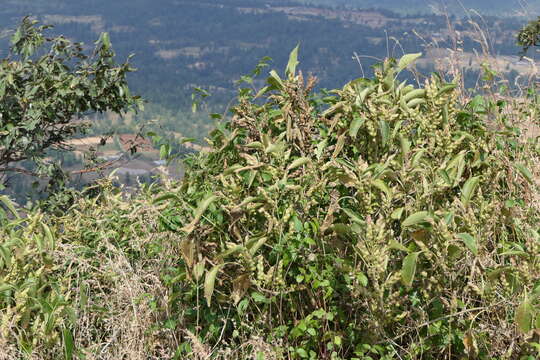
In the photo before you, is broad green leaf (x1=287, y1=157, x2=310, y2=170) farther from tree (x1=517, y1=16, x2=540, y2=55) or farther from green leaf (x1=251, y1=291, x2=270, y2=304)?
tree (x1=517, y1=16, x2=540, y2=55)

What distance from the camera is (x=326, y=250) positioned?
230 centimetres

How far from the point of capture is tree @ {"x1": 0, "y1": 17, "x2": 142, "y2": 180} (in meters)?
5.57

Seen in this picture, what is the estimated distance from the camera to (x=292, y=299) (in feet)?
7.61

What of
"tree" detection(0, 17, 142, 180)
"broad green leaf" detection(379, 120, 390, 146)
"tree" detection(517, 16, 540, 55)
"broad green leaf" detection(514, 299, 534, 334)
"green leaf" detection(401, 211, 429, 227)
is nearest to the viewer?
"broad green leaf" detection(514, 299, 534, 334)

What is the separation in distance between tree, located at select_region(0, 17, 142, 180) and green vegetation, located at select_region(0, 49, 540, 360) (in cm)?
320

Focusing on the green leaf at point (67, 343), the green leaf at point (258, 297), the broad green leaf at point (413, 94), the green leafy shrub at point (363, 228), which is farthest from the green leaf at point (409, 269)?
the green leaf at point (67, 343)

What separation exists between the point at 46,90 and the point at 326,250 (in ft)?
13.8

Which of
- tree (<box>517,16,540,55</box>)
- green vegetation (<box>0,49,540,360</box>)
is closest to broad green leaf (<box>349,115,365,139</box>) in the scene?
green vegetation (<box>0,49,540,360</box>)

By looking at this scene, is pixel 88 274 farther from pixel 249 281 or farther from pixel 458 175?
pixel 458 175

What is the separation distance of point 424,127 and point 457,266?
54cm

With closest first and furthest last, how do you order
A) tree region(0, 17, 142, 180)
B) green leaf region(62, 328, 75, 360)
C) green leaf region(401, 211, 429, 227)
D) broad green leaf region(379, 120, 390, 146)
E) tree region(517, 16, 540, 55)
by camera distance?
green leaf region(401, 211, 429, 227) < green leaf region(62, 328, 75, 360) < broad green leaf region(379, 120, 390, 146) < tree region(517, 16, 540, 55) < tree region(0, 17, 142, 180)

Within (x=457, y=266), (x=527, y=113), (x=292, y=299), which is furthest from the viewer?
(x=527, y=113)

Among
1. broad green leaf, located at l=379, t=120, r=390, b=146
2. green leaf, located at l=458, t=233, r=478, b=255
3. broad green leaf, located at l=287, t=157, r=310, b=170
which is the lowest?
green leaf, located at l=458, t=233, r=478, b=255

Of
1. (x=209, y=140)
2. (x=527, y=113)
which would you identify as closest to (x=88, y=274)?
(x=209, y=140)
